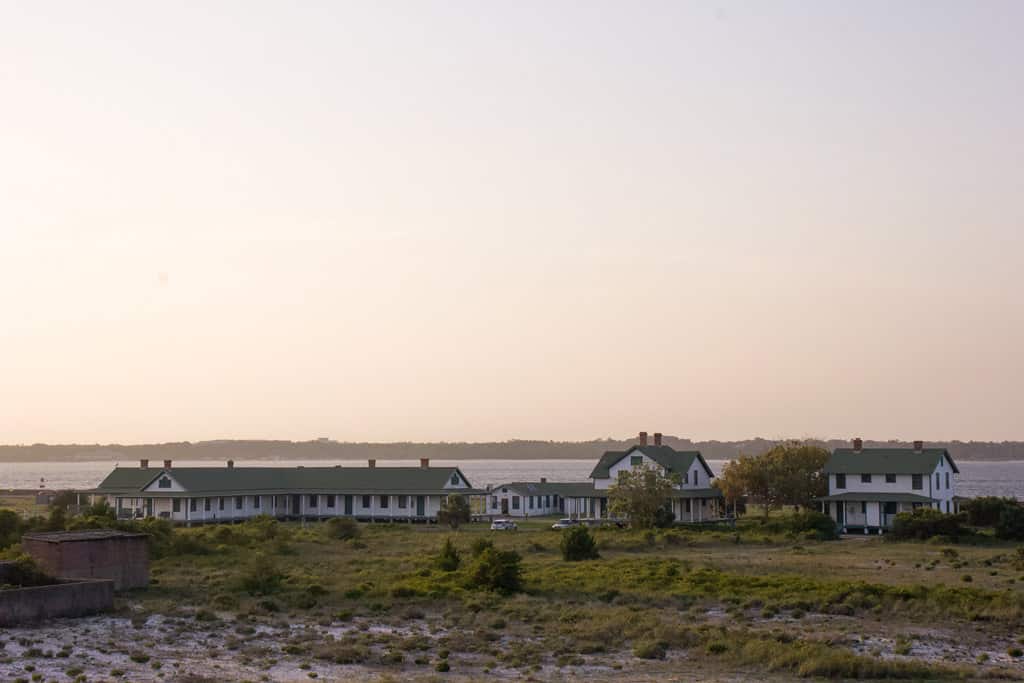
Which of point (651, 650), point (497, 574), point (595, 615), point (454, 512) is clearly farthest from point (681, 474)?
point (651, 650)

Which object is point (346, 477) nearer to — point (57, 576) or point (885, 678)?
point (57, 576)

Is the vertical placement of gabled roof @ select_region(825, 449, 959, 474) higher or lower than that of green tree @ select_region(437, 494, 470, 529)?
higher

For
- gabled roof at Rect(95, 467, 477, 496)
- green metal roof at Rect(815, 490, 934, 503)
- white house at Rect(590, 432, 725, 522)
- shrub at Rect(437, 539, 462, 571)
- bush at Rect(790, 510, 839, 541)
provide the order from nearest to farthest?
shrub at Rect(437, 539, 462, 571) → bush at Rect(790, 510, 839, 541) → green metal roof at Rect(815, 490, 934, 503) → white house at Rect(590, 432, 725, 522) → gabled roof at Rect(95, 467, 477, 496)

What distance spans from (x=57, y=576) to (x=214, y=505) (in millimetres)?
41540

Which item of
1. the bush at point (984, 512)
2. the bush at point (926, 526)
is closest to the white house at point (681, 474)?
the bush at point (926, 526)

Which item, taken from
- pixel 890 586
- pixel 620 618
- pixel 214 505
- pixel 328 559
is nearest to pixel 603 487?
pixel 214 505

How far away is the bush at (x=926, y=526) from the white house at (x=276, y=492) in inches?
1220

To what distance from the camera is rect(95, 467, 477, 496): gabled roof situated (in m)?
81.2

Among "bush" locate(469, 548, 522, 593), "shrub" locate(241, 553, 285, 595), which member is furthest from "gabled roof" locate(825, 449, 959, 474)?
"shrub" locate(241, 553, 285, 595)

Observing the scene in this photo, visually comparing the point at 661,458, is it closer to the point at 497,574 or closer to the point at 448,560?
the point at 448,560

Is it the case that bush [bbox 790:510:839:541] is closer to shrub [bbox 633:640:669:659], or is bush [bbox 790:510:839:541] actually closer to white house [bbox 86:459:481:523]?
white house [bbox 86:459:481:523]

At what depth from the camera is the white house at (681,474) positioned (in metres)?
80.4

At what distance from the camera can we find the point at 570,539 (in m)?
54.2

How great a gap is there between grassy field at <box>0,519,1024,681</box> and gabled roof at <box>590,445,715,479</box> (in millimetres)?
23309
